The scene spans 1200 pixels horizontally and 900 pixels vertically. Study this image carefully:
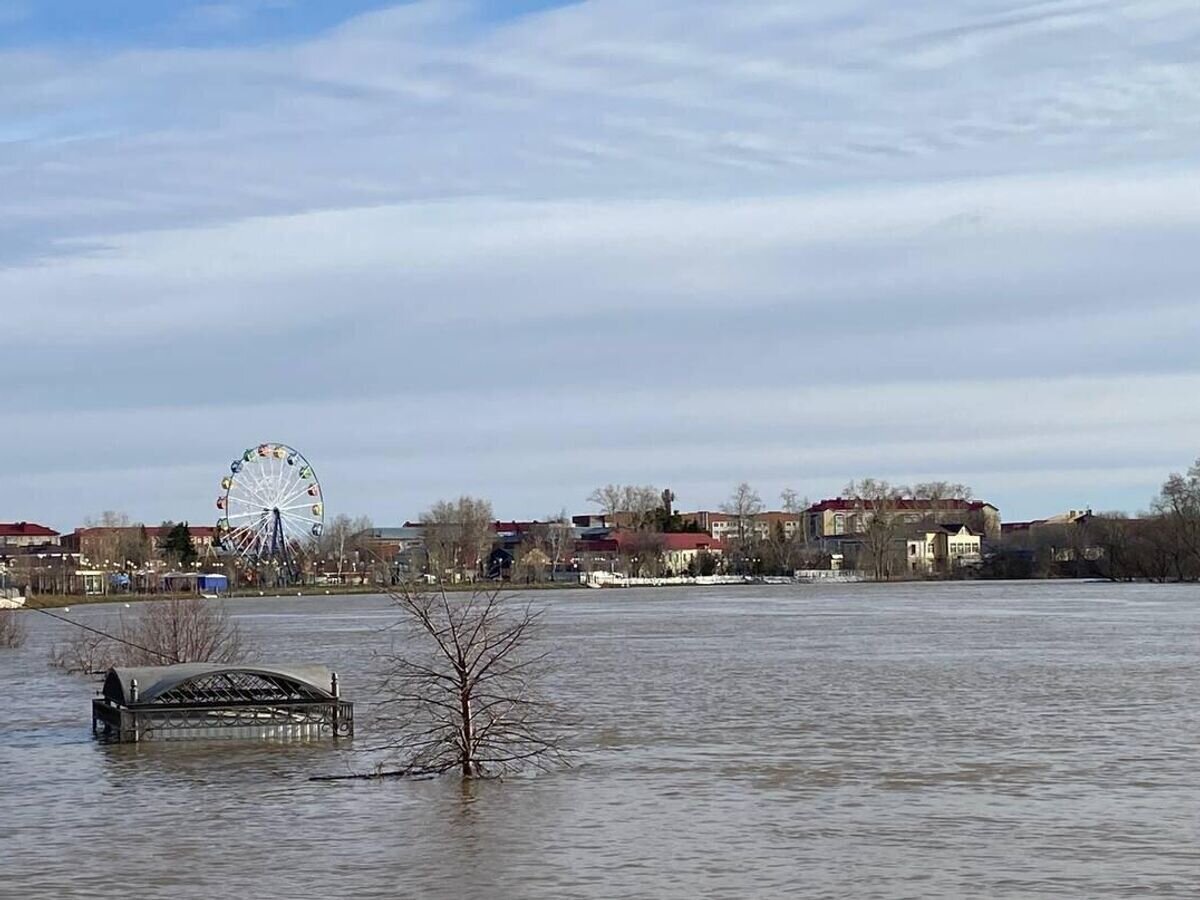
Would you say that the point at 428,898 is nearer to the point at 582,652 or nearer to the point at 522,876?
the point at 522,876

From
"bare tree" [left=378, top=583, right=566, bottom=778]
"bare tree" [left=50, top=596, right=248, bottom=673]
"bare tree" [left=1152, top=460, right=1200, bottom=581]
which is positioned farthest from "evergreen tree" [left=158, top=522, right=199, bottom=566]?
"bare tree" [left=378, top=583, right=566, bottom=778]

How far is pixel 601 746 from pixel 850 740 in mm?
4200

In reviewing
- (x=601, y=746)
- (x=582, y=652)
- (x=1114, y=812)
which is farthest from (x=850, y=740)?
(x=582, y=652)

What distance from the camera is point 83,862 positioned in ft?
65.9

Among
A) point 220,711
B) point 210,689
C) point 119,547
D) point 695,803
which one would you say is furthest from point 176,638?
point 119,547

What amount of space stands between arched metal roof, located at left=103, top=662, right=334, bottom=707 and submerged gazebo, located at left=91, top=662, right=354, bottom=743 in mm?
17

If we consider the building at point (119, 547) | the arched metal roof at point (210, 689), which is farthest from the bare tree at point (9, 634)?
the building at point (119, 547)

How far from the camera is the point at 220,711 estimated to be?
3155cm

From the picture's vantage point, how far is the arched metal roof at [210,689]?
1225 inches

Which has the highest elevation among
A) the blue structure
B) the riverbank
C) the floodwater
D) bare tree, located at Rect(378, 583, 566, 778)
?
the blue structure

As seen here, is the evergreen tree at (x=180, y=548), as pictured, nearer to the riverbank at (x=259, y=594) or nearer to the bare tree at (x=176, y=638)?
the riverbank at (x=259, y=594)

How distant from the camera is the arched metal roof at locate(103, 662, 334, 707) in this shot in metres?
31.1

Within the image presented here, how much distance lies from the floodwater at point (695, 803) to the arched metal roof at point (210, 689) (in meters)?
1.09

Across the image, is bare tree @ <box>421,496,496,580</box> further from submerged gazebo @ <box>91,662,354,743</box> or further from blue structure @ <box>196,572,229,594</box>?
submerged gazebo @ <box>91,662,354,743</box>
